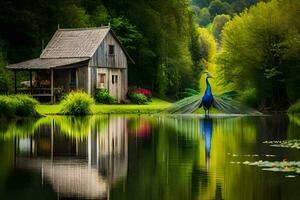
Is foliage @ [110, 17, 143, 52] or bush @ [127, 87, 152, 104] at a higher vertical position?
foliage @ [110, 17, 143, 52]

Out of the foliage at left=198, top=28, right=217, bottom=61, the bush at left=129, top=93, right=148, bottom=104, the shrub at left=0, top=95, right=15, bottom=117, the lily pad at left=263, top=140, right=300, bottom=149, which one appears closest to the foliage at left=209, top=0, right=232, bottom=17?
the foliage at left=198, top=28, right=217, bottom=61

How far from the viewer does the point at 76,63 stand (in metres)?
57.1

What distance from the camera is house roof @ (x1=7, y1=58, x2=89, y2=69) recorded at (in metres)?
53.7

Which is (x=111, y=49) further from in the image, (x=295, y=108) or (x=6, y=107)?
(x=6, y=107)

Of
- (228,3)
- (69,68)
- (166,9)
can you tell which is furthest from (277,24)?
(228,3)

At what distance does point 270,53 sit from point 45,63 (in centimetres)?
1788

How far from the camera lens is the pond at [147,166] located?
12.7 meters

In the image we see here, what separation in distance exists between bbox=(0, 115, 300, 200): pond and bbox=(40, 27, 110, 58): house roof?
31.0 meters

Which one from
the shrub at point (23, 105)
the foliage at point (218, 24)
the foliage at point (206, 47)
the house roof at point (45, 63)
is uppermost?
the foliage at point (218, 24)

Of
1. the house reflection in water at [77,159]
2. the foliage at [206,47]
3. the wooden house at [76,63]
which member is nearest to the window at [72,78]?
the wooden house at [76,63]

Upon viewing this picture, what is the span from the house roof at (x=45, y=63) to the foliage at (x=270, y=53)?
1362 centimetres

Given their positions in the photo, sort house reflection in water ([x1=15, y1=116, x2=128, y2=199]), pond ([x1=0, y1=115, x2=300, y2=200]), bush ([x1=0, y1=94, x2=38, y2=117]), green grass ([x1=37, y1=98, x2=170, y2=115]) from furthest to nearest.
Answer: green grass ([x1=37, y1=98, x2=170, y2=115]) → bush ([x1=0, y1=94, x2=38, y2=117]) → house reflection in water ([x1=15, y1=116, x2=128, y2=199]) → pond ([x1=0, y1=115, x2=300, y2=200])

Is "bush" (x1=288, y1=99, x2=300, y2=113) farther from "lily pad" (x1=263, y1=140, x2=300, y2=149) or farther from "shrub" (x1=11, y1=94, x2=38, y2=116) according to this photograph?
"lily pad" (x1=263, y1=140, x2=300, y2=149)

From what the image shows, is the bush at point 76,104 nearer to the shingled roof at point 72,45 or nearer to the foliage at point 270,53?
the shingled roof at point 72,45
